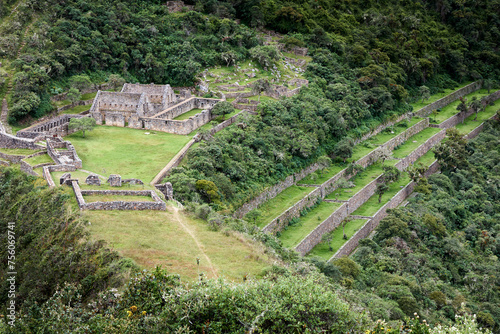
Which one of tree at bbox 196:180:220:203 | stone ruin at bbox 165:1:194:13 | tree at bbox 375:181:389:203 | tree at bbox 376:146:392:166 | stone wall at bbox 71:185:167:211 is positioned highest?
stone ruin at bbox 165:1:194:13

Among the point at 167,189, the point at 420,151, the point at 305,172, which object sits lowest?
the point at 420,151

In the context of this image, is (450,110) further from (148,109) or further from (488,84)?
(148,109)

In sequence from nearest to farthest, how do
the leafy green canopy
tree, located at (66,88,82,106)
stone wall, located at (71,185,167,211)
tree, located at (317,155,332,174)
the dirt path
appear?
the leafy green canopy
the dirt path
stone wall, located at (71,185,167,211)
tree, located at (66,88,82,106)
tree, located at (317,155,332,174)

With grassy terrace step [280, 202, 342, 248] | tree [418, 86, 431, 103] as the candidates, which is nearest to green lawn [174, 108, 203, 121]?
grassy terrace step [280, 202, 342, 248]

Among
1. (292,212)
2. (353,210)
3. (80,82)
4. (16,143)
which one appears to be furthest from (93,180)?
(353,210)

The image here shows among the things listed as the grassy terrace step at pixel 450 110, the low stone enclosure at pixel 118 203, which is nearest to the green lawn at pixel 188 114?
the low stone enclosure at pixel 118 203

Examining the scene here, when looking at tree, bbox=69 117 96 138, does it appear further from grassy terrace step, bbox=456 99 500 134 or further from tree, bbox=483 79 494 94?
tree, bbox=483 79 494 94

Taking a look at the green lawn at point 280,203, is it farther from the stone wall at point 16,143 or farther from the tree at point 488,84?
the tree at point 488,84
